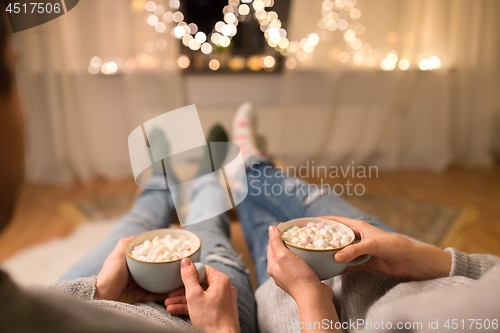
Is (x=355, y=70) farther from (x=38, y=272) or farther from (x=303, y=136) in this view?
(x=38, y=272)

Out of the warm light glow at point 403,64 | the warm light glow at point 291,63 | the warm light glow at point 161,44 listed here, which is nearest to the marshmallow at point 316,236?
the warm light glow at point 161,44

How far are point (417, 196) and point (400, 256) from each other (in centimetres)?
143

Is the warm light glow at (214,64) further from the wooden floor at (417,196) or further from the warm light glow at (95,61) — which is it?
the wooden floor at (417,196)

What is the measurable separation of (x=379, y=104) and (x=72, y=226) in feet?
5.90

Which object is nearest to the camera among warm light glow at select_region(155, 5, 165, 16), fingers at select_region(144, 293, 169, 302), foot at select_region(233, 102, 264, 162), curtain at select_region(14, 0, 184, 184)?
fingers at select_region(144, 293, 169, 302)

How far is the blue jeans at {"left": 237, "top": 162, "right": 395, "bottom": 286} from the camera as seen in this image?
59cm

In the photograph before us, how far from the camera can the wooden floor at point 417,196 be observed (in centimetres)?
114

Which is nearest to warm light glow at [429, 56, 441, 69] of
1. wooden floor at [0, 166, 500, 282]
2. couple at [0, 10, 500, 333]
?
wooden floor at [0, 166, 500, 282]

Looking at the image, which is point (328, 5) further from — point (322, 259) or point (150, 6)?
point (322, 259)

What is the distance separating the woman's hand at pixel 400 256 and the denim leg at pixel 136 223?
0.32m

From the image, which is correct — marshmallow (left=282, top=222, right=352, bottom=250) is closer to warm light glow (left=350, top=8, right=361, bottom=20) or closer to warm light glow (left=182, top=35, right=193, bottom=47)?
warm light glow (left=182, top=35, right=193, bottom=47)

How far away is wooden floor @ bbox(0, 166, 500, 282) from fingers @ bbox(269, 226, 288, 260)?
0.39 m

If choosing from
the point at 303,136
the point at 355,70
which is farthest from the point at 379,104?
the point at 303,136

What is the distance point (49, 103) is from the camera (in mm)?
1424
